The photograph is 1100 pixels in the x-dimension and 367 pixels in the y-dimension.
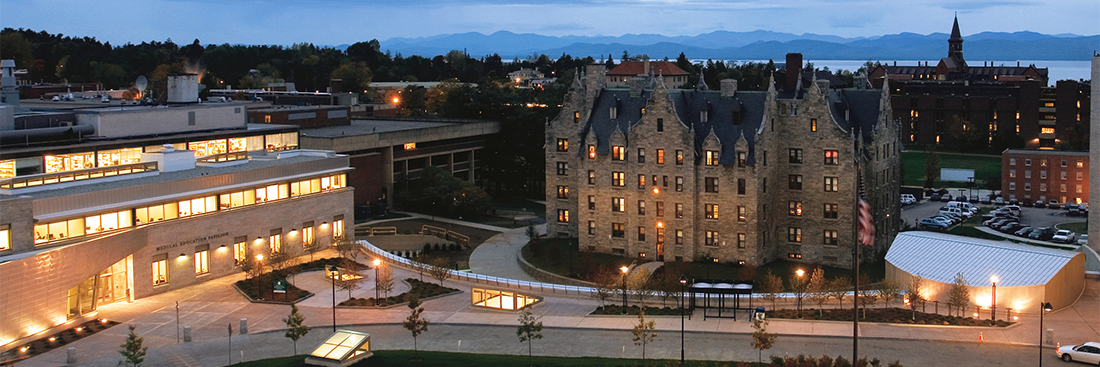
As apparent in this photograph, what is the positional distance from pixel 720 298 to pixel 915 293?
1059 cm

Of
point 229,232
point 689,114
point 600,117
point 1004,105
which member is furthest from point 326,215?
point 1004,105

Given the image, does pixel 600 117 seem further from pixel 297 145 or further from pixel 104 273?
pixel 104 273

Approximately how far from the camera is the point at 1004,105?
183250 millimetres

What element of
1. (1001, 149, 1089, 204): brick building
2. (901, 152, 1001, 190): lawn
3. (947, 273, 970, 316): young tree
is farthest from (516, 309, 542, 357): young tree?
(901, 152, 1001, 190): lawn

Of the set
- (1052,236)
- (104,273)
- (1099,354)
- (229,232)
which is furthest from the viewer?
(1052,236)

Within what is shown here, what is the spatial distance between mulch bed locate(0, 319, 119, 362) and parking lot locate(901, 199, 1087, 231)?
249 feet

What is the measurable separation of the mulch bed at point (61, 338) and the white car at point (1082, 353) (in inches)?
1883

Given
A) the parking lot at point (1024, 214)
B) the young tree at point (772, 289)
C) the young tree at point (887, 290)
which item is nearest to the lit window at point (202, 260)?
the young tree at point (772, 289)

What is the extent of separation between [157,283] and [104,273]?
4379mm

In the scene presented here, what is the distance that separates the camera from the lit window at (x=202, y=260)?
239 ft

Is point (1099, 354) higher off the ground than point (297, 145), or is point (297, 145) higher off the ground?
point (297, 145)

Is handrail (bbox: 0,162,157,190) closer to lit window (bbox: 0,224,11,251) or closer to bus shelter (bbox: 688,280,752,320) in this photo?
lit window (bbox: 0,224,11,251)

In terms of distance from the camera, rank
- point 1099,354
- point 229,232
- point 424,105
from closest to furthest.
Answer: point 1099,354 < point 229,232 < point 424,105

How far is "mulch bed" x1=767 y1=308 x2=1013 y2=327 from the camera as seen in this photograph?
60.9 meters
